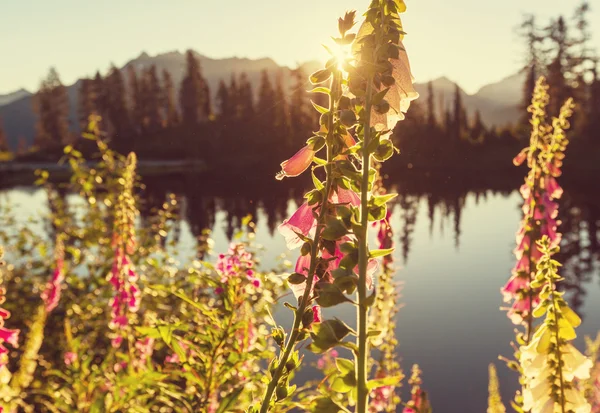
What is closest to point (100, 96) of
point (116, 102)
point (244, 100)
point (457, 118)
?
point (116, 102)

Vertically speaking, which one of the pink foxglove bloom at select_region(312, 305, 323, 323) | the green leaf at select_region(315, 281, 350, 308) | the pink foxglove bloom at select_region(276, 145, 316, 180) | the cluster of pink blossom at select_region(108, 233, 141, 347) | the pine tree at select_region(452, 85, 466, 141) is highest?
the pine tree at select_region(452, 85, 466, 141)

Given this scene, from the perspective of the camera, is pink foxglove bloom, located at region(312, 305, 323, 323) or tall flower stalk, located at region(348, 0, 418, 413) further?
pink foxglove bloom, located at region(312, 305, 323, 323)

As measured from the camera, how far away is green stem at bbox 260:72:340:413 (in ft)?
2.45

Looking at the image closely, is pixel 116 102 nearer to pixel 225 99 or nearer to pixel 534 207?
pixel 225 99

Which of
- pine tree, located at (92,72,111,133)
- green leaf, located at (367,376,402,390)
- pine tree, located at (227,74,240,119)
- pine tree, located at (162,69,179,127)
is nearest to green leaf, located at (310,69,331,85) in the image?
green leaf, located at (367,376,402,390)

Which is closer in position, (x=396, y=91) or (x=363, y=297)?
(x=363, y=297)

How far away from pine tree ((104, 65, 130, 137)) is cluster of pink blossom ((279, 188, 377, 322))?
79.4 metres

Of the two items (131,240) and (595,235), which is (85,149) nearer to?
(595,235)

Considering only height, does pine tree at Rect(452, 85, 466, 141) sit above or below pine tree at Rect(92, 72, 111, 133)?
below

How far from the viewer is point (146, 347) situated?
3555 millimetres

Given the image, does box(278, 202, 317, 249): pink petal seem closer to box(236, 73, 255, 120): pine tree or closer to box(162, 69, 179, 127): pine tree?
box(236, 73, 255, 120): pine tree

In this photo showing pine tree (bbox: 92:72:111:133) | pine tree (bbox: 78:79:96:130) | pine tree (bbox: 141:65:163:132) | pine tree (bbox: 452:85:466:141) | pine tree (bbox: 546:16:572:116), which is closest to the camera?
pine tree (bbox: 546:16:572:116)

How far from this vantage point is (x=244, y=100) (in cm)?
7369

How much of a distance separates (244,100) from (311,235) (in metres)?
74.9
